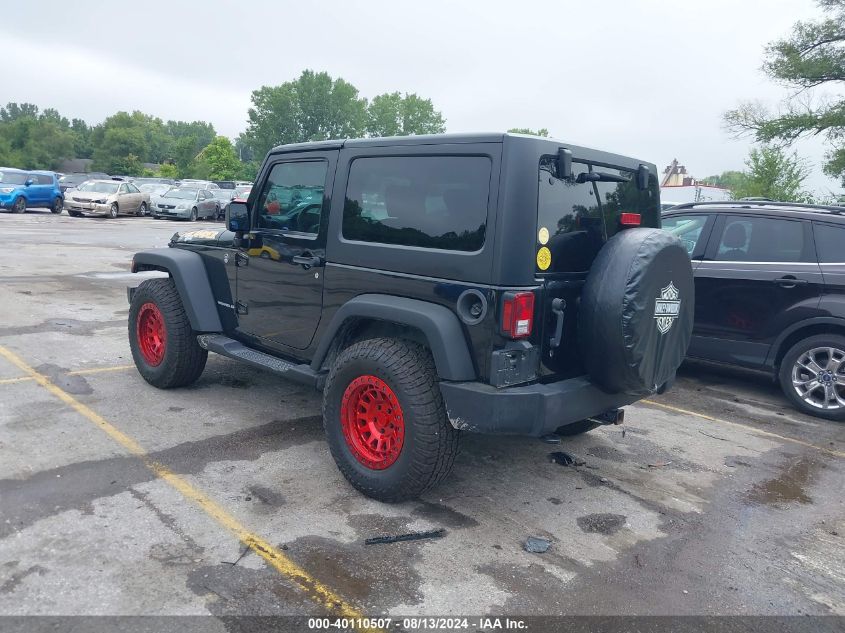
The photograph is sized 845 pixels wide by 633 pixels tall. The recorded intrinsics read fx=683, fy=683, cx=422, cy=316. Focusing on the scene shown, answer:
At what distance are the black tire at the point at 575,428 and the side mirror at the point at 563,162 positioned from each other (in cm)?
175

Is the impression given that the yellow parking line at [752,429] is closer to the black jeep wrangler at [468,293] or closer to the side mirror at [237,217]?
the black jeep wrangler at [468,293]

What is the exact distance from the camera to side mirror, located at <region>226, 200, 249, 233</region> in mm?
4895

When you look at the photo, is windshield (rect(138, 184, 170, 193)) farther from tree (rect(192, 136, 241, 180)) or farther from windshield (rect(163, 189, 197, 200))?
tree (rect(192, 136, 241, 180))

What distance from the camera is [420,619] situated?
9.24 feet

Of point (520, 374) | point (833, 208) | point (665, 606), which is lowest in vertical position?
point (665, 606)

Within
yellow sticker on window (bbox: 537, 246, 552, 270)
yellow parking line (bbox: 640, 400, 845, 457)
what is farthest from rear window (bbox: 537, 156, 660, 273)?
yellow parking line (bbox: 640, 400, 845, 457)

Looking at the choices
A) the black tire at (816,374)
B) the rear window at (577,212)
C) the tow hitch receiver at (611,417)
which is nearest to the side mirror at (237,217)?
the rear window at (577,212)

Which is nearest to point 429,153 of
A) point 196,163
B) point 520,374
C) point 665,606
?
point 520,374

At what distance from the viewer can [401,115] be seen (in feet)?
346

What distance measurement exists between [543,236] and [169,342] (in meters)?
3.16

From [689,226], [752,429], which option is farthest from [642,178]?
[689,226]

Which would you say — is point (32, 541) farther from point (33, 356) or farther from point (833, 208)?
point (833, 208)

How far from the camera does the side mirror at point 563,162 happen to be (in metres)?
3.61

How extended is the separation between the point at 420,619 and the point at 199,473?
184cm
